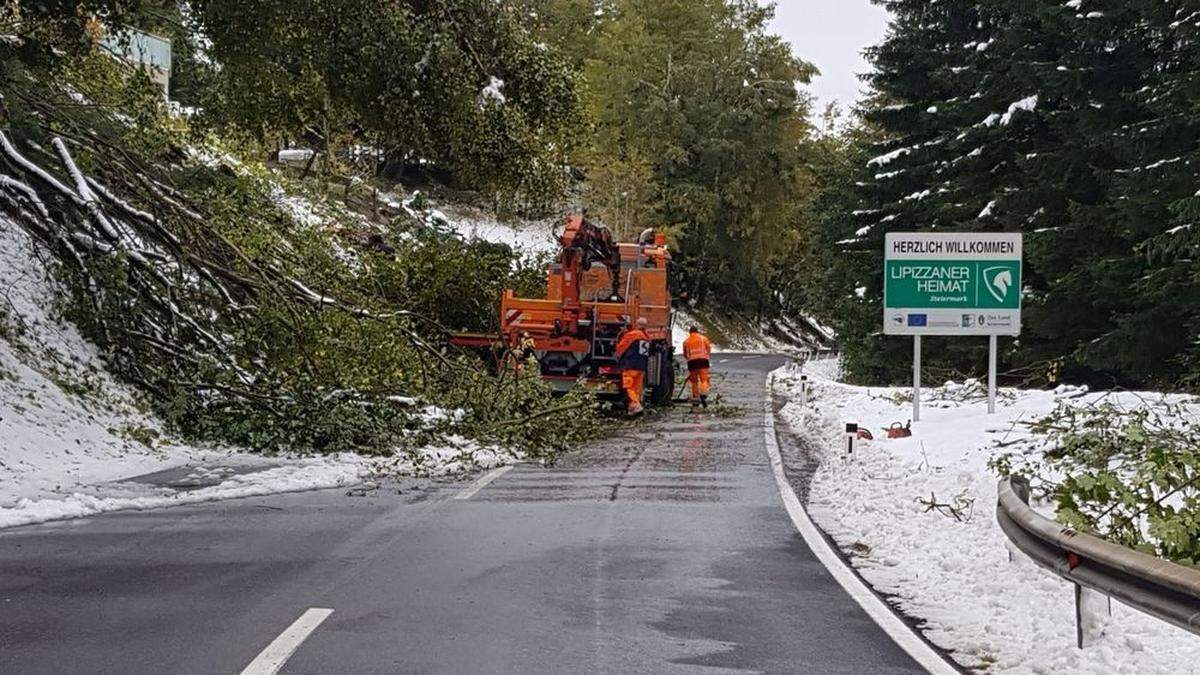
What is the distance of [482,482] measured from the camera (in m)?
14.1

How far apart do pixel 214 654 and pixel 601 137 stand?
220 feet

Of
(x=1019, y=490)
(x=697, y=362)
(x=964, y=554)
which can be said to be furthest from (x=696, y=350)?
(x=1019, y=490)

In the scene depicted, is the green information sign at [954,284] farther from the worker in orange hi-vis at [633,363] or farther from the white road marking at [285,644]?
the white road marking at [285,644]

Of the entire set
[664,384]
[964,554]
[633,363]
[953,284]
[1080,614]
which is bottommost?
[964,554]

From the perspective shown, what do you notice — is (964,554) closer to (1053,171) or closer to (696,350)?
(696,350)

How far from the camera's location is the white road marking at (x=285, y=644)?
6.26 meters

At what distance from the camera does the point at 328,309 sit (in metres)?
17.9

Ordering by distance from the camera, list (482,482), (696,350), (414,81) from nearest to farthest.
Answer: (414,81), (482,482), (696,350)

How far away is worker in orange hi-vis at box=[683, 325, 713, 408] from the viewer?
25.4 m

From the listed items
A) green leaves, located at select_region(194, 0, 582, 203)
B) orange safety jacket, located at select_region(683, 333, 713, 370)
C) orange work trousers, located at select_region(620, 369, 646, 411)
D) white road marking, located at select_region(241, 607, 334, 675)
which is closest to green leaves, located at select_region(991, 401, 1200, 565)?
white road marking, located at select_region(241, 607, 334, 675)

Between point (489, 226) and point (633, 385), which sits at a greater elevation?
point (489, 226)

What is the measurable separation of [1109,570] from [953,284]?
44.6 feet

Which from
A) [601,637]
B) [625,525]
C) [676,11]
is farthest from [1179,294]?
[676,11]

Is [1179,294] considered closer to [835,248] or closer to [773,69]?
[835,248]
